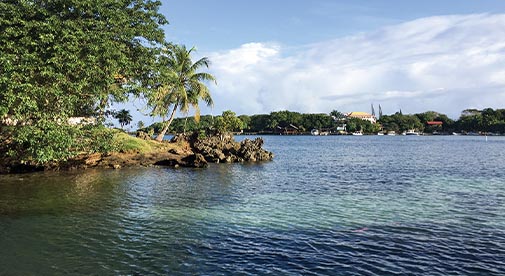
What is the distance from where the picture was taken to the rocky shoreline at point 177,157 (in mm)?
35500

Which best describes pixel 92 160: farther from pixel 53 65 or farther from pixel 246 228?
pixel 246 228

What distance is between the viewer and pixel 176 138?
188ft

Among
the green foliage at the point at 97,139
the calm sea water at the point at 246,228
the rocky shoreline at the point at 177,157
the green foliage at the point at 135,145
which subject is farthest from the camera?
the green foliage at the point at 135,145

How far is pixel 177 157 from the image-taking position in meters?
43.8

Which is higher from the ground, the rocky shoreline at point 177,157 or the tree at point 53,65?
the tree at point 53,65

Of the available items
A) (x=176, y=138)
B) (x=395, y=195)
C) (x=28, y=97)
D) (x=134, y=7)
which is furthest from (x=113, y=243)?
(x=176, y=138)

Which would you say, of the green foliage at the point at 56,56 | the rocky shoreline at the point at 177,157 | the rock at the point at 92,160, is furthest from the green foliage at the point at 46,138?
the rock at the point at 92,160

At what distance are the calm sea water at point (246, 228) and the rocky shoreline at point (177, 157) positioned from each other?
5.19 metres

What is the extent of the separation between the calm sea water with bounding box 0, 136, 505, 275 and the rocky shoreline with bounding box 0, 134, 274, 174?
5.19 m

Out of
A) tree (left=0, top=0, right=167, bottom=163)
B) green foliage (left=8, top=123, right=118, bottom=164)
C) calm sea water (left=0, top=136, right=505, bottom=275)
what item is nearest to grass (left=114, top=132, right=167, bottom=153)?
calm sea water (left=0, top=136, right=505, bottom=275)

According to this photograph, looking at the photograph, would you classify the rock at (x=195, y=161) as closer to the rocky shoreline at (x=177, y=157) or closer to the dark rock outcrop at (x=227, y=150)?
the rocky shoreline at (x=177, y=157)

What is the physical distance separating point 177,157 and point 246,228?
2875 cm

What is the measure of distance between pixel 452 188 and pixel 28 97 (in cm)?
2980

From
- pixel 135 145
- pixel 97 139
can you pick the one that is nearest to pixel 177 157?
pixel 135 145
